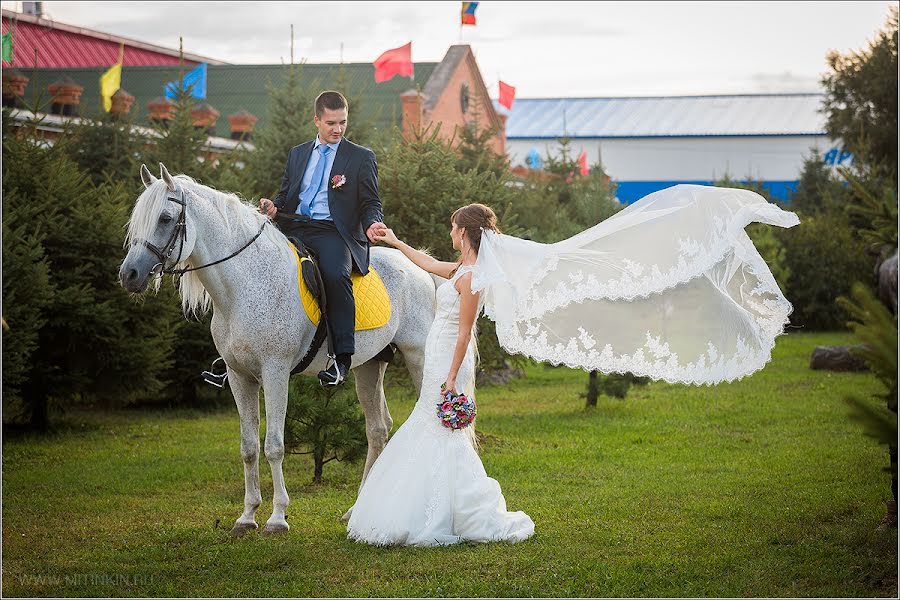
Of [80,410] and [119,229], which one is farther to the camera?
[80,410]

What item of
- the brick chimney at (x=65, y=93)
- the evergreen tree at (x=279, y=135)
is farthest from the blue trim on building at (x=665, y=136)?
the evergreen tree at (x=279, y=135)

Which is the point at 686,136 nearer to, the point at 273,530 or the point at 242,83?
the point at 242,83

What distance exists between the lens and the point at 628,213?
7.36 m

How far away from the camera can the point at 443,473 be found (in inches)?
276

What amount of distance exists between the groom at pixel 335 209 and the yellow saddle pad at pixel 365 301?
0.10 m

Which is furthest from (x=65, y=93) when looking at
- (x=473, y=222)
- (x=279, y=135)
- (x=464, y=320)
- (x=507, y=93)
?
(x=464, y=320)

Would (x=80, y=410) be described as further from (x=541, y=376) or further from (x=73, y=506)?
(x=541, y=376)

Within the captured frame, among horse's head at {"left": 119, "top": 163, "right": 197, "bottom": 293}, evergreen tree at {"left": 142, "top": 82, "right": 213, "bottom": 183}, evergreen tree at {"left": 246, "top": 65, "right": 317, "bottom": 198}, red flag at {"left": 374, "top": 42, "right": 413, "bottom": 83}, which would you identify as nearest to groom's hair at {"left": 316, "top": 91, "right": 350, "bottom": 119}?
horse's head at {"left": 119, "top": 163, "right": 197, "bottom": 293}

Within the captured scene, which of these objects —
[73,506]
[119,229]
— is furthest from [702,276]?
[119,229]

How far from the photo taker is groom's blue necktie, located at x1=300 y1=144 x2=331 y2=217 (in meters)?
7.95

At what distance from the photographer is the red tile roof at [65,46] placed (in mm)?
33000

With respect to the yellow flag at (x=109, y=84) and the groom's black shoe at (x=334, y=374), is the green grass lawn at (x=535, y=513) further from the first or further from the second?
the yellow flag at (x=109, y=84)

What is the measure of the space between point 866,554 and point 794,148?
175 ft

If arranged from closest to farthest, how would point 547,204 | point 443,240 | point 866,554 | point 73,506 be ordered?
point 866,554, point 73,506, point 443,240, point 547,204
